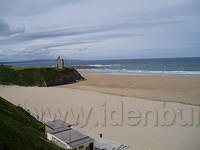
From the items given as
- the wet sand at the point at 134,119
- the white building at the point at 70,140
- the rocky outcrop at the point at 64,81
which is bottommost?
the wet sand at the point at 134,119

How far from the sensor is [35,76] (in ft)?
139

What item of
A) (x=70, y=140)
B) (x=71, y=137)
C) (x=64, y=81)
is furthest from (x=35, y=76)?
(x=70, y=140)

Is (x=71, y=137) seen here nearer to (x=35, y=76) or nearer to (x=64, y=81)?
(x=64, y=81)

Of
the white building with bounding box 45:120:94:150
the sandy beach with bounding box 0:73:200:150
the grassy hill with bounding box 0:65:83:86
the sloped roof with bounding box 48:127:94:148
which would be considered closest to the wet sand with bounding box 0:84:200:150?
the sandy beach with bounding box 0:73:200:150

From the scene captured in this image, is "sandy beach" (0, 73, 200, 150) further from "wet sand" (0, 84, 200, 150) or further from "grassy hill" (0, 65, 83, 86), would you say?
"grassy hill" (0, 65, 83, 86)

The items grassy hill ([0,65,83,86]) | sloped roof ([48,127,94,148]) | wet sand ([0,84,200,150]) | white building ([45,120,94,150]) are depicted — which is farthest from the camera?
grassy hill ([0,65,83,86])

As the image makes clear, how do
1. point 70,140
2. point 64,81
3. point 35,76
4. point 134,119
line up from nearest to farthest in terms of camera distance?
point 70,140 < point 134,119 < point 35,76 < point 64,81

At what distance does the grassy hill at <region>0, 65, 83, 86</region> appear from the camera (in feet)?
133

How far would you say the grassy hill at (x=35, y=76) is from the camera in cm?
4056

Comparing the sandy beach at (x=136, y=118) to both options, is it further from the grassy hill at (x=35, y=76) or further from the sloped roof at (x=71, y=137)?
the grassy hill at (x=35, y=76)

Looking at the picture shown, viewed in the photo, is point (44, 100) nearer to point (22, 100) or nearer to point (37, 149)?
point (22, 100)

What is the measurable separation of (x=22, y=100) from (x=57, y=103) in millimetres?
5695

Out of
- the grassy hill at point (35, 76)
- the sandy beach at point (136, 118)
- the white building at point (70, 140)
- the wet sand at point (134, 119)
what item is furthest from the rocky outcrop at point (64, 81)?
the white building at point (70, 140)

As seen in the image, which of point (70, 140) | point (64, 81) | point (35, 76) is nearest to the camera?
point (70, 140)
